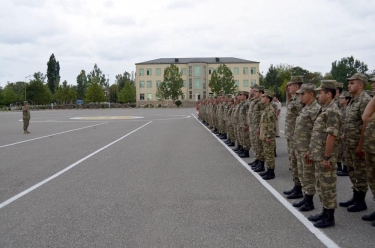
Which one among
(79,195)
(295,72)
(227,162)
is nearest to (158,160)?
(227,162)

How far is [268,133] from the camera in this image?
7797 millimetres

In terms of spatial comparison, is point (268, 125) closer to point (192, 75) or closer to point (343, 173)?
point (343, 173)

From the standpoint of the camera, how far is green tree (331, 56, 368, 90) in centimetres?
10724

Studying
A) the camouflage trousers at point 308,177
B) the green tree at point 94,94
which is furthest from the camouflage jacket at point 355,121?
the green tree at point 94,94

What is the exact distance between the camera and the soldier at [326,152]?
190 inches

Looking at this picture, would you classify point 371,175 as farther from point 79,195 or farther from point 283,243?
point 79,195

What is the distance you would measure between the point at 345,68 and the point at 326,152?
11427 cm

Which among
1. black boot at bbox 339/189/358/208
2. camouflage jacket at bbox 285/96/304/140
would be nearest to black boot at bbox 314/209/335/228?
black boot at bbox 339/189/358/208

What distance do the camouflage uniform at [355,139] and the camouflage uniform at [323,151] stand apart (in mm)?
1012

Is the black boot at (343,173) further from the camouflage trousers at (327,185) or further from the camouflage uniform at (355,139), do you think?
the camouflage trousers at (327,185)

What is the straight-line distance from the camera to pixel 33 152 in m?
12.1

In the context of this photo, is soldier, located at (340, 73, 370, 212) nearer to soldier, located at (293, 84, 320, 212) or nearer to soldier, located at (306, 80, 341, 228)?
soldier, located at (293, 84, 320, 212)

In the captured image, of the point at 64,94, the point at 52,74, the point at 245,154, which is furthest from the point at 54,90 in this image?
the point at 245,154

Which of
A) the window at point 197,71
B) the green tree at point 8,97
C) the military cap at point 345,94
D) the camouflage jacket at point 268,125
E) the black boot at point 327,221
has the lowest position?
the black boot at point 327,221
